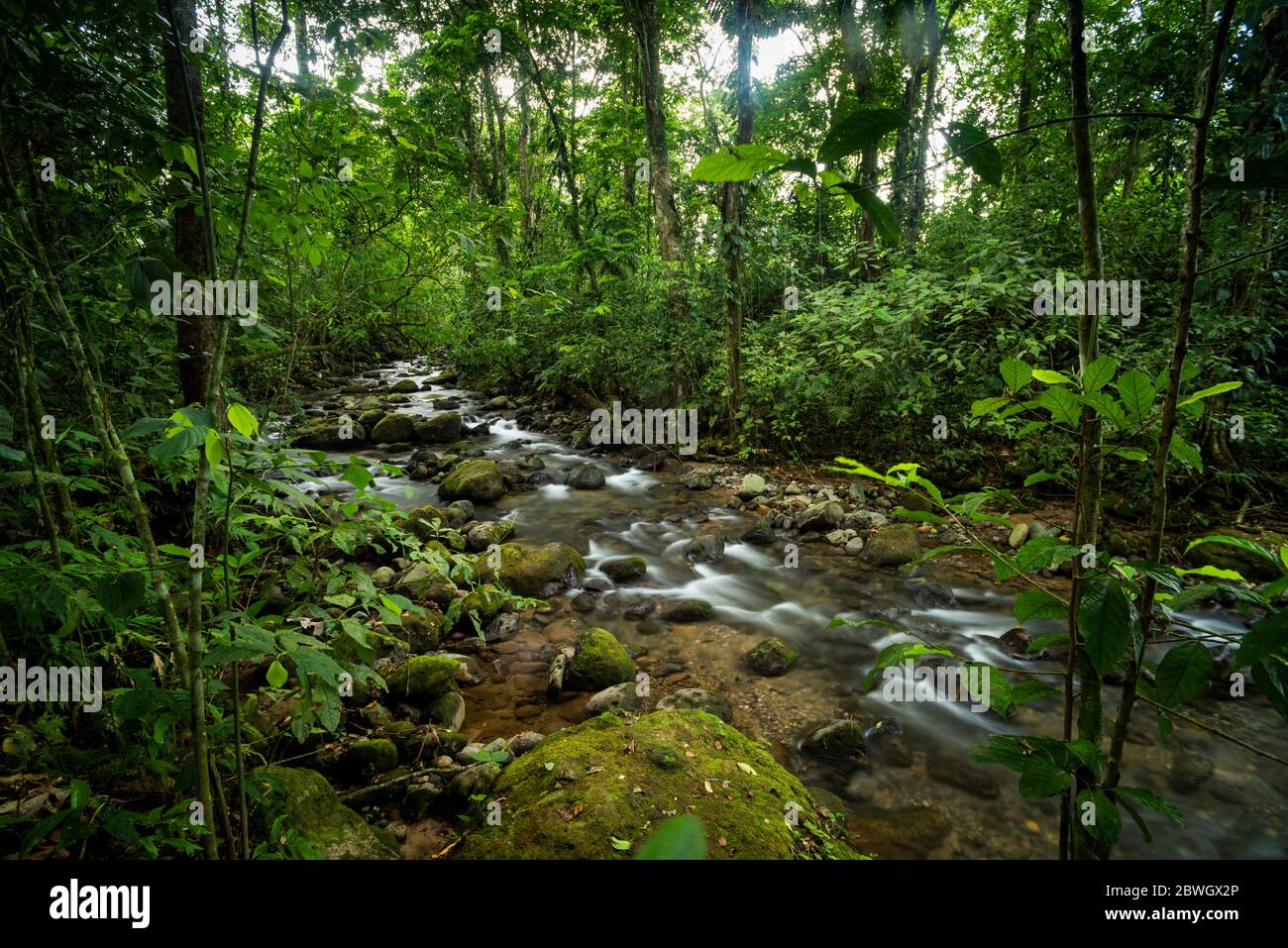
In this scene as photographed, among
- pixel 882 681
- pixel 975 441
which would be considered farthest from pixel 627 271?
pixel 882 681

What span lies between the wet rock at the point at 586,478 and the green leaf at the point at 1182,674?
8.98 m

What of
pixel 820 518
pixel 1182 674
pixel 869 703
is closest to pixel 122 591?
pixel 1182 674

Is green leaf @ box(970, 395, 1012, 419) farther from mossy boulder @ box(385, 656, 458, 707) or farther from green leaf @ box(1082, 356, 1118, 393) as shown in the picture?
mossy boulder @ box(385, 656, 458, 707)

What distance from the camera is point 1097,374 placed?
127 centimetres

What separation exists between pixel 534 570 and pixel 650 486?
414 cm

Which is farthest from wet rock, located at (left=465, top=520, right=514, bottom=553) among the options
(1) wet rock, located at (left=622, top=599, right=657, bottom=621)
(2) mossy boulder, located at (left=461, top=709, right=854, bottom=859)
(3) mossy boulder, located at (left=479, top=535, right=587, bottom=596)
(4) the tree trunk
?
(2) mossy boulder, located at (left=461, top=709, right=854, bottom=859)

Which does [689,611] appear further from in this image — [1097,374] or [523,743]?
[1097,374]

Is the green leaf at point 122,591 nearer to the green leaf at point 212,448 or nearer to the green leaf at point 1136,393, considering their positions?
the green leaf at point 212,448

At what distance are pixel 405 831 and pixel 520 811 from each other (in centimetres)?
84

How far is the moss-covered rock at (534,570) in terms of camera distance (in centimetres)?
589

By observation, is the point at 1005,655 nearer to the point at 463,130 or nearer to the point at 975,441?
the point at 975,441

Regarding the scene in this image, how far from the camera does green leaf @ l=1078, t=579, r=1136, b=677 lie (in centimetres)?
107

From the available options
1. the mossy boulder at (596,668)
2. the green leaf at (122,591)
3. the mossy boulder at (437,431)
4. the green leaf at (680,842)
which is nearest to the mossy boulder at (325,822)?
the green leaf at (122,591)

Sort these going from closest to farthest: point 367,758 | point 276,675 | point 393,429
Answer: point 276,675 → point 367,758 → point 393,429
